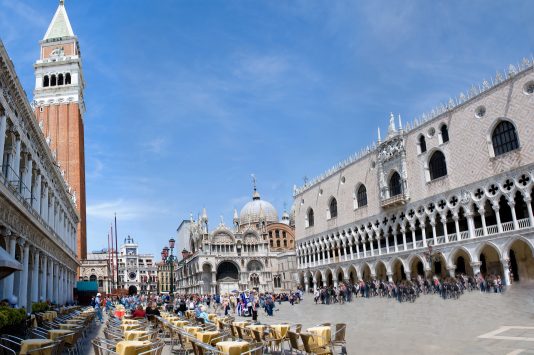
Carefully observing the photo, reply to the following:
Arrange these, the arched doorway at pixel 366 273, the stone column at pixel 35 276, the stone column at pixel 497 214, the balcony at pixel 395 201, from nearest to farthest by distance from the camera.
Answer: the stone column at pixel 35 276 → the stone column at pixel 497 214 → the balcony at pixel 395 201 → the arched doorway at pixel 366 273

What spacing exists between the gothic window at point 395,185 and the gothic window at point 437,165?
11.5ft

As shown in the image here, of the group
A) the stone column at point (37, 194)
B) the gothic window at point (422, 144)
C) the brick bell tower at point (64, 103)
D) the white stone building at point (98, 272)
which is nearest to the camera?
the stone column at point (37, 194)

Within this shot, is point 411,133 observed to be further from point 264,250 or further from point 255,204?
point 255,204

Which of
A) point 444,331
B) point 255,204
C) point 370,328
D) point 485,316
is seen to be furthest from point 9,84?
point 255,204

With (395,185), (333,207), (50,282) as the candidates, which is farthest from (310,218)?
(50,282)

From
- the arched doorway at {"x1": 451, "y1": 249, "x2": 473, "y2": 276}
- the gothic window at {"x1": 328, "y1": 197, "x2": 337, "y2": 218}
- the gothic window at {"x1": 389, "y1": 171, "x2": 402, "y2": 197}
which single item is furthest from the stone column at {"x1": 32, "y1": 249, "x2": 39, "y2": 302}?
the gothic window at {"x1": 328, "y1": 197, "x2": 337, "y2": 218}

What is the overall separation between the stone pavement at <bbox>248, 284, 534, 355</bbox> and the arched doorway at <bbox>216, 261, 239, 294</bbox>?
35.0 meters

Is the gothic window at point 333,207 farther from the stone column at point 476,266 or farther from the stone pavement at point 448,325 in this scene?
the stone pavement at point 448,325

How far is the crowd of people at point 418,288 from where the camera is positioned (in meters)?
25.6

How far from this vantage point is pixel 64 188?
3447 cm

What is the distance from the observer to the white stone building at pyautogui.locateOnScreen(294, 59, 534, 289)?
28.7 metres

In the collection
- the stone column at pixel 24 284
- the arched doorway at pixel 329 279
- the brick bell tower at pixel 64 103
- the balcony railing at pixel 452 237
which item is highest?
the brick bell tower at pixel 64 103

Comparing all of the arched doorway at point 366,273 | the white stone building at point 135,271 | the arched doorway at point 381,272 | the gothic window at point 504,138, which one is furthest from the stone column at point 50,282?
the white stone building at point 135,271

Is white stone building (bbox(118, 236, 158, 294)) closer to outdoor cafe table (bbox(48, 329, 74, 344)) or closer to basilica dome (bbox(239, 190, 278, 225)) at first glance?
basilica dome (bbox(239, 190, 278, 225))
